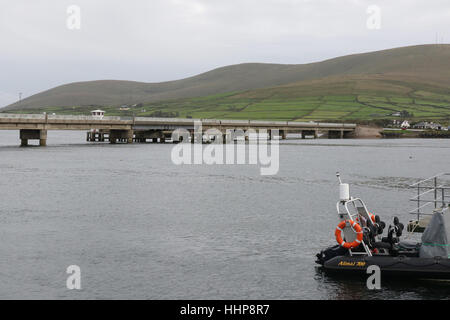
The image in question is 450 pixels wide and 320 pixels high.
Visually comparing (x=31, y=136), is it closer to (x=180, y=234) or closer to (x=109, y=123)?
(x=109, y=123)

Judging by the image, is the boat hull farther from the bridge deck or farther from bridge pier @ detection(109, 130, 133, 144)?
bridge pier @ detection(109, 130, 133, 144)

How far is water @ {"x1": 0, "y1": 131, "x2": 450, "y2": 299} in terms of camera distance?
2366 cm

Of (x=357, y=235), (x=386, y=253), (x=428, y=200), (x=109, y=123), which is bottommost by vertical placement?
(x=386, y=253)

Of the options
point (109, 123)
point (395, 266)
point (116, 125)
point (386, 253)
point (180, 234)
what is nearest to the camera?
point (395, 266)

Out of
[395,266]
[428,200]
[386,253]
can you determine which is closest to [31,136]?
[428,200]

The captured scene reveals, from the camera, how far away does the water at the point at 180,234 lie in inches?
931

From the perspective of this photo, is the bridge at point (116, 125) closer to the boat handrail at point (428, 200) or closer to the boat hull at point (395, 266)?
the boat handrail at point (428, 200)

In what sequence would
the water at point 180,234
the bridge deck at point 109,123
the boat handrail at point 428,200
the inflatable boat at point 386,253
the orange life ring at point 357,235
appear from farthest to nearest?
the bridge deck at point 109,123, the boat handrail at point 428,200, the orange life ring at point 357,235, the inflatable boat at point 386,253, the water at point 180,234

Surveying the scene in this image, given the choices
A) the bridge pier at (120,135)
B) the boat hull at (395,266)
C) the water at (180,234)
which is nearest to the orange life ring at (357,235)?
the boat hull at (395,266)

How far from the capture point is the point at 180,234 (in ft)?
110

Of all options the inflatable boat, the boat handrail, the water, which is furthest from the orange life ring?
the boat handrail
